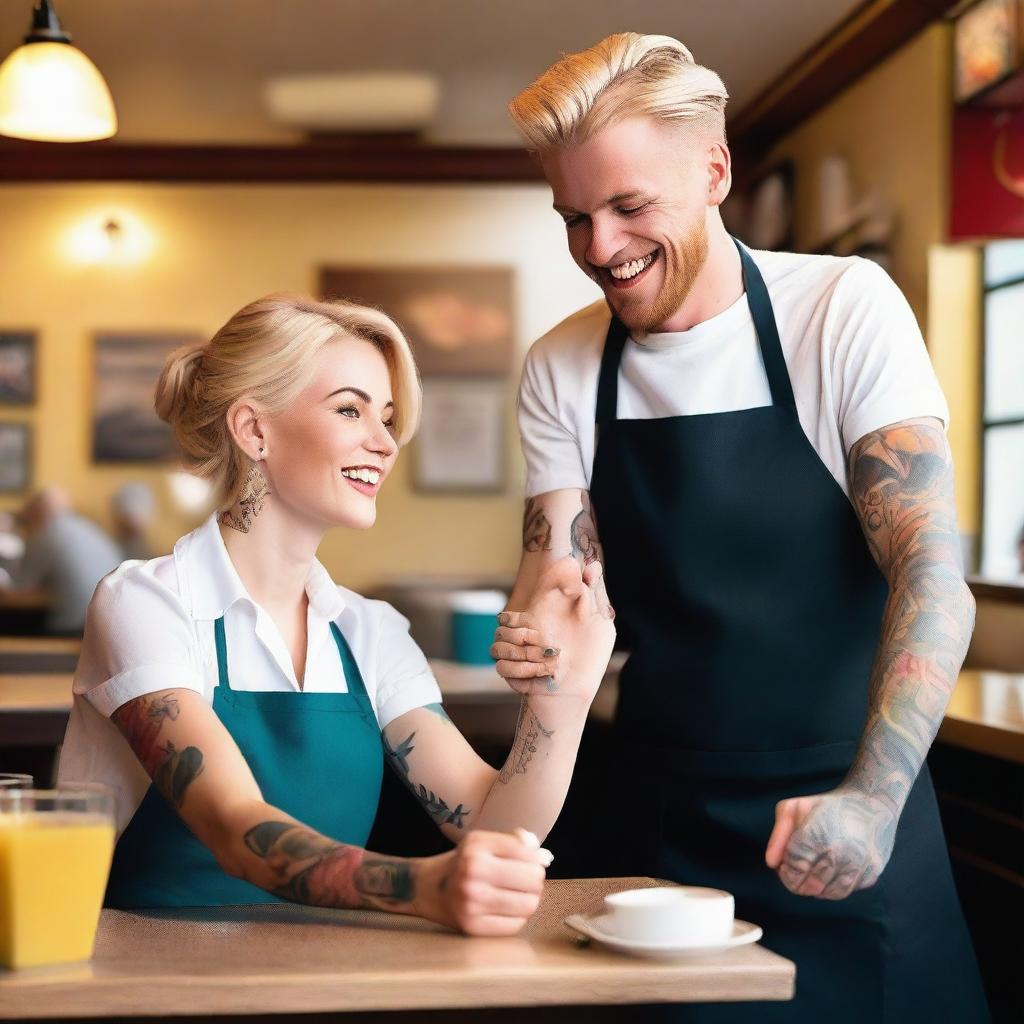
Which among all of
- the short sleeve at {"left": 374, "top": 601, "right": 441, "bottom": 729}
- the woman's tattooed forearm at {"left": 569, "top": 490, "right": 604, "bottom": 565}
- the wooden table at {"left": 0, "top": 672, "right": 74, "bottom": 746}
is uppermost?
the woman's tattooed forearm at {"left": 569, "top": 490, "right": 604, "bottom": 565}

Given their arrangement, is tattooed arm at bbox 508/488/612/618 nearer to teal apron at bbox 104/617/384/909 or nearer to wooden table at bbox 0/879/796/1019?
teal apron at bbox 104/617/384/909

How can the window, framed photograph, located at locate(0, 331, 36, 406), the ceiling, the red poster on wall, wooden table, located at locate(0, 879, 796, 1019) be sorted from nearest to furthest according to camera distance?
1. wooden table, located at locate(0, 879, 796, 1019)
2. the red poster on wall
3. the window
4. the ceiling
5. framed photograph, located at locate(0, 331, 36, 406)

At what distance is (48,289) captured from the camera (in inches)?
299

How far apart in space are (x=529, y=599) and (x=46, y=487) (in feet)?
20.1

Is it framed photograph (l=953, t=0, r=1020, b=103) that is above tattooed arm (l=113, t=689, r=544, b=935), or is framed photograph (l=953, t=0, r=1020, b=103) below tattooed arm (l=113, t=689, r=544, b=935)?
above

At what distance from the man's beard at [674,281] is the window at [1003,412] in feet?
10.1

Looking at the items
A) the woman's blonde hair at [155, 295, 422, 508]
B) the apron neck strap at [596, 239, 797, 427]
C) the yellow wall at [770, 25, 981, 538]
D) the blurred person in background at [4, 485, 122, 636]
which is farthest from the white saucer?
the blurred person in background at [4, 485, 122, 636]

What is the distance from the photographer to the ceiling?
5438 millimetres

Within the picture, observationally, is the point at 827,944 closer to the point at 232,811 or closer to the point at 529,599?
the point at 529,599

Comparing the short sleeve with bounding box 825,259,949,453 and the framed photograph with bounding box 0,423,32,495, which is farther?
the framed photograph with bounding box 0,423,32,495

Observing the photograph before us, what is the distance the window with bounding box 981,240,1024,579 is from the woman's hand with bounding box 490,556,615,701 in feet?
10.7

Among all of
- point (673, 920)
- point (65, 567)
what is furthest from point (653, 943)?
point (65, 567)

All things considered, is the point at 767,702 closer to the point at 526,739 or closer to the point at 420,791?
the point at 526,739

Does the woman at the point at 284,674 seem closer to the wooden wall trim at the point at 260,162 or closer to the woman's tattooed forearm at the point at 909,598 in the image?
the woman's tattooed forearm at the point at 909,598
